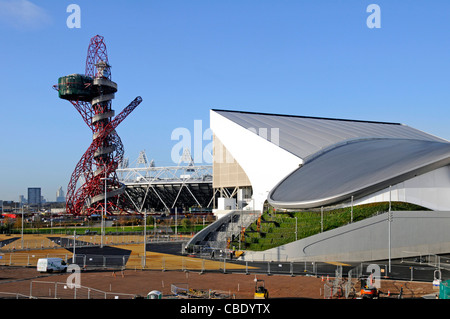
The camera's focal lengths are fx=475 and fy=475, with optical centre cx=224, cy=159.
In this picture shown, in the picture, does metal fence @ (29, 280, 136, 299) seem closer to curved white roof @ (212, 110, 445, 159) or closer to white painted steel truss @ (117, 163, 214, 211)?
curved white roof @ (212, 110, 445, 159)

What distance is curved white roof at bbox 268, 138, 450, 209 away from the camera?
43.3 m

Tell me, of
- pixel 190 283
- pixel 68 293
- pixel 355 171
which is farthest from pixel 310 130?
pixel 68 293

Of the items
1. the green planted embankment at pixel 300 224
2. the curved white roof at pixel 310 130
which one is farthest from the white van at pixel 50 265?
the curved white roof at pixel 310 130

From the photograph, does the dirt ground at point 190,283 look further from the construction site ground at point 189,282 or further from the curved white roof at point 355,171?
the curved white roof at point 355,171

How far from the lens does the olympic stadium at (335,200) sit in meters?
40.8

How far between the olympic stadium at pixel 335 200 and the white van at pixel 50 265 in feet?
50.9

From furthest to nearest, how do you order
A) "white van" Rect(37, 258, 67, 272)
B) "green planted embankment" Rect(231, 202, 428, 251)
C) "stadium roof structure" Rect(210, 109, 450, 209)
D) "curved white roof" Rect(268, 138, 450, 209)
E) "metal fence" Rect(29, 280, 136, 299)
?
"stadium roof structure" Rect(210, 109, 450, 209) → "curved white roof" Rect(268, 138, 450, 209) → "green planted embankment" Rect(231, 202, 428, 251) → "white van" Rect(37, 258, 67, 272) → "metal fence" Rect(29, 280, 136, 299)

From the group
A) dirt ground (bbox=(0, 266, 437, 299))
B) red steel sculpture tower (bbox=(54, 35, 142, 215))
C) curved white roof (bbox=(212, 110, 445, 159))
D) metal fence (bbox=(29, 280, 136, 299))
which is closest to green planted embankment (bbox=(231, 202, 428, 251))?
dirt ground (bbox=(0, 266, 437, 299))

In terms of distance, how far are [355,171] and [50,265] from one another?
29503 millimetres

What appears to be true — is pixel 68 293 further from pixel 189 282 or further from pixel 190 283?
pixel 189 282

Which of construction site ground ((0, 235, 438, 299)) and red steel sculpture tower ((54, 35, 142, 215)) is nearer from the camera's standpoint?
construction site ground ((0, 235, 438, 299))

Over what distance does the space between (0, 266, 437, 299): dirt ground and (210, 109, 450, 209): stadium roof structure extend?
15.6m

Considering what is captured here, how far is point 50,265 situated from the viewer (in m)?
33.6
